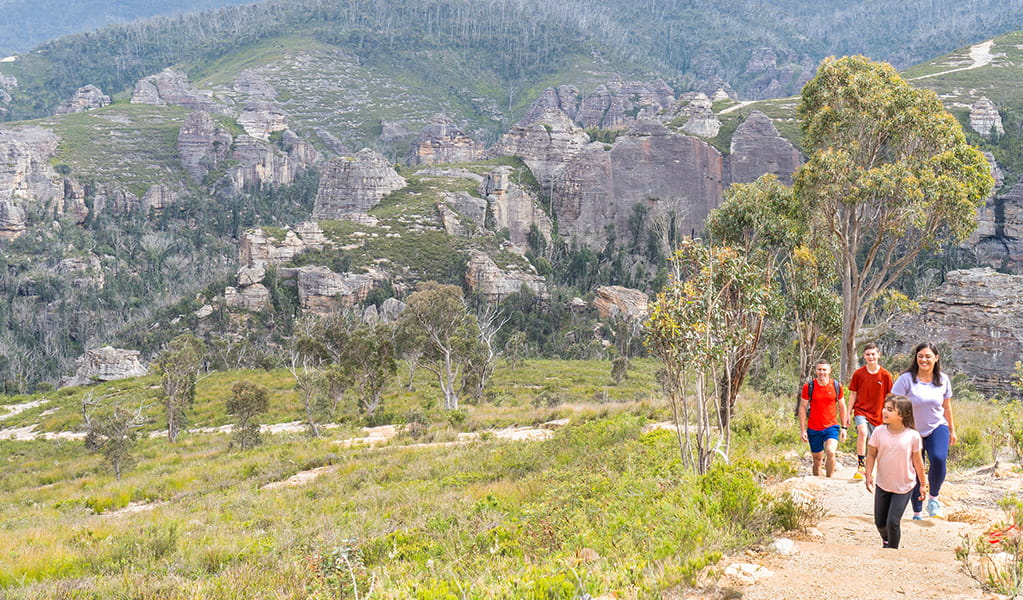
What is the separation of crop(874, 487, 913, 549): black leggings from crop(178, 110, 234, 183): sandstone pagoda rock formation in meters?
142

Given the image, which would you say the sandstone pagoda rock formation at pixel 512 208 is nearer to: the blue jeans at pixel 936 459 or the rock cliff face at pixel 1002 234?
the rock cliff face at pixel 1002 234

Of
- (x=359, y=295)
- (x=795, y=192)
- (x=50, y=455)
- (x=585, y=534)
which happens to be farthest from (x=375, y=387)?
(x=359, y=295)

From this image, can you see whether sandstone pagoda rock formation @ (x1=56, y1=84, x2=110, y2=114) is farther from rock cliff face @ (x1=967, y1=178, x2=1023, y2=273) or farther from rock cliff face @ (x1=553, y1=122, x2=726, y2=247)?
rock cliff face @ (x1=967, y1=178, x2=1023, y2=273)

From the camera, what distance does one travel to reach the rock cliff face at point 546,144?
9950cm

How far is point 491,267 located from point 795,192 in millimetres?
52987

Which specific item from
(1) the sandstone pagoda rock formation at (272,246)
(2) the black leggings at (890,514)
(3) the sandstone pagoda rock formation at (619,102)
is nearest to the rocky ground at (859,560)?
(2) the black leggings at (890,514)

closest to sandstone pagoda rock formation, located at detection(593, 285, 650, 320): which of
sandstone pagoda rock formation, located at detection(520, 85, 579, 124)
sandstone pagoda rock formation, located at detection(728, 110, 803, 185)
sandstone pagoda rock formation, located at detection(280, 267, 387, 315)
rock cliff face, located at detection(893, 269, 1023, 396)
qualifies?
rock cliff face, located at detection(893, 269, 1023, 396)

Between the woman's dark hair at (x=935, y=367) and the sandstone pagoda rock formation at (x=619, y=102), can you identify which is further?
the sandstone pagoda rock formation at (x=619, y=102)

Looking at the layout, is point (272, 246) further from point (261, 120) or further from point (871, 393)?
point (261, 120)

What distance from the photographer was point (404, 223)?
251 ft

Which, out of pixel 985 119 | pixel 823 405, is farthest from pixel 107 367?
pixel 985 119

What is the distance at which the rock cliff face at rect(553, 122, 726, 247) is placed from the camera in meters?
89.8

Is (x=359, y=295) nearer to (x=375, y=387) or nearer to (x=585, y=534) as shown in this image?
(x=375, y=387)

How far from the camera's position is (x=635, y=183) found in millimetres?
90250
